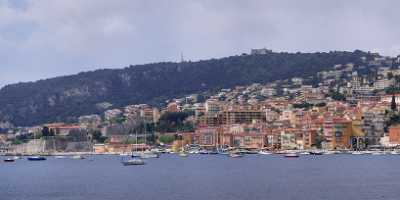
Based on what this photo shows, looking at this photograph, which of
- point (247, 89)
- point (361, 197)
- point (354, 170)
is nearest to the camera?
point (361, 197)

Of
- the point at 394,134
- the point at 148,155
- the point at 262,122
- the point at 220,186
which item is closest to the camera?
the point at 220,186

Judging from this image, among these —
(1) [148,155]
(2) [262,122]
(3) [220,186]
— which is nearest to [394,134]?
(2) [262,122]

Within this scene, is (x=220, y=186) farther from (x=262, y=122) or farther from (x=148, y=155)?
(x=262, y=122)

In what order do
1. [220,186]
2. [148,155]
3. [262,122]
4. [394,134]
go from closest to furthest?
[220,186]
[394,134]
[148,155]
[262,122]

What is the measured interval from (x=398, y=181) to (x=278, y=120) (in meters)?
89.4

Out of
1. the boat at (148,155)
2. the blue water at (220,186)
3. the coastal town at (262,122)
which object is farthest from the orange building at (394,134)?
the blue water at (220,186)

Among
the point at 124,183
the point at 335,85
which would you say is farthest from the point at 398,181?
the point at 335,85

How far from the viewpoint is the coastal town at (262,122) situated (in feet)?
427

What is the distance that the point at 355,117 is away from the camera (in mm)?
131375

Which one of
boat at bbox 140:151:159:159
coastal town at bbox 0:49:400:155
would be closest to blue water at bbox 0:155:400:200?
boat at bbox 140:151:159:159

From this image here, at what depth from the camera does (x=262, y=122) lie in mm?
148125

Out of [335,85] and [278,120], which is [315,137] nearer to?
[278,120]

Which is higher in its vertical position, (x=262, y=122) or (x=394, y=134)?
(x=262, y=122)

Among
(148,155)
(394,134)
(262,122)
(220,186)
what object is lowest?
(148,155)
